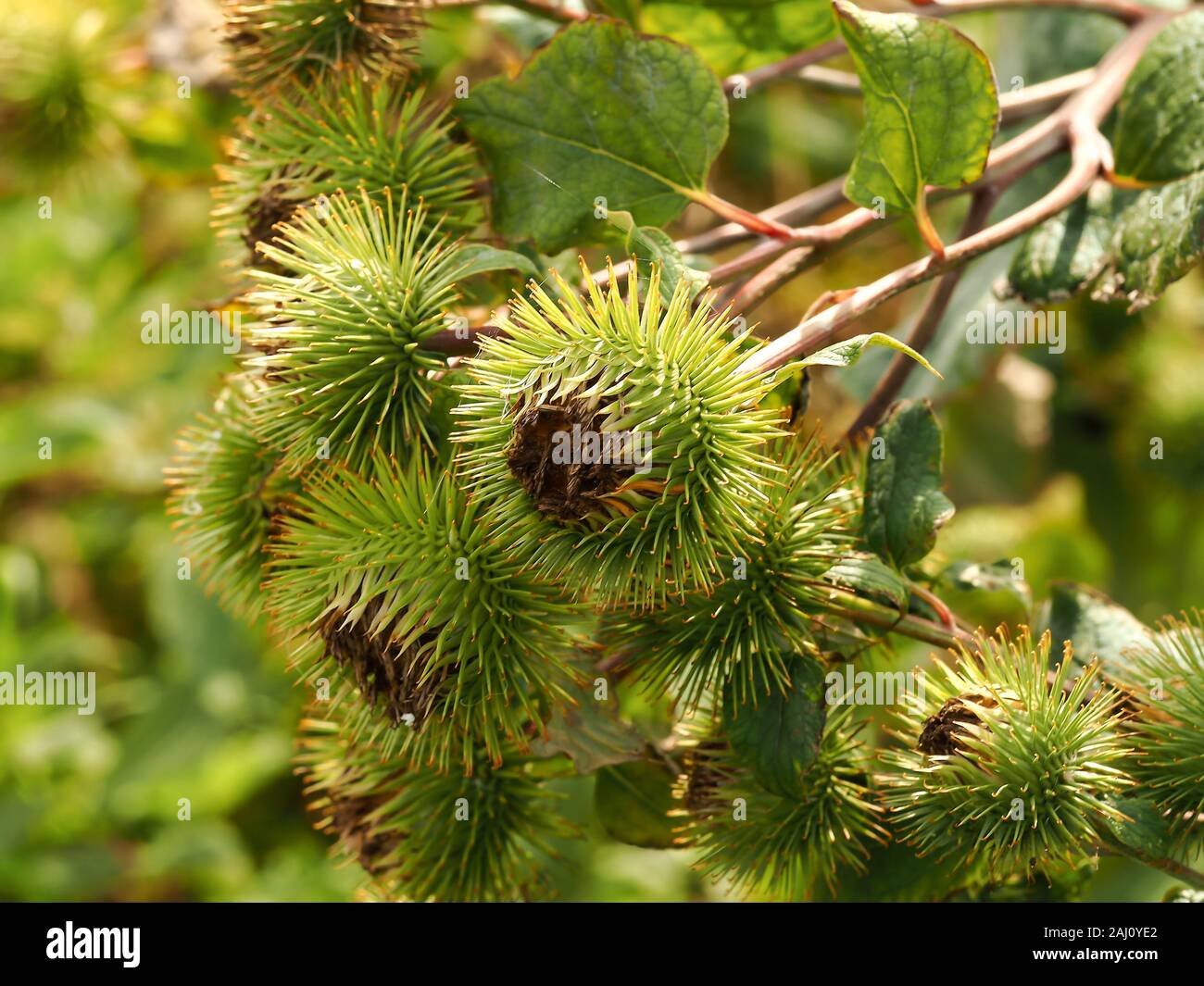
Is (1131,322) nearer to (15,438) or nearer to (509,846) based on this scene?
(509,846)

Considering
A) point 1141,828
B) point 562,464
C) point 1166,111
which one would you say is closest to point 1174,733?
point 1141,828

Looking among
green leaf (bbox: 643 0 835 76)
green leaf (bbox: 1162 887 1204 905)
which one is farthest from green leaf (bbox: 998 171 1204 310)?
green leaf (bbox: 1162 887 1204 905)

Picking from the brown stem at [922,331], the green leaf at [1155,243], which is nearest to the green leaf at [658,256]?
the brown stem at [922,331]

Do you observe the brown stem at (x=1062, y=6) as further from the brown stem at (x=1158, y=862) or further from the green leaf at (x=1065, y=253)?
the brown stem at (x=1158, y=862)

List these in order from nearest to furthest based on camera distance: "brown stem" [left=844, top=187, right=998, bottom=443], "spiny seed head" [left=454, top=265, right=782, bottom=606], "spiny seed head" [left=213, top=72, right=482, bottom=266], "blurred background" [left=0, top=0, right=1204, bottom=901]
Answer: "spiny seed head" [left=454, top=265, right=782, bottom=606] < "spiny seed head" [left=213, top=72, right=482, bottom=266] < "brown stem" [left=844, top=187, right=998, bottom=443] < "blurred background" [left=0, top=0, right=1204, bottom=901]

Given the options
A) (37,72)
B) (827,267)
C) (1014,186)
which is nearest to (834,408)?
(827,267)

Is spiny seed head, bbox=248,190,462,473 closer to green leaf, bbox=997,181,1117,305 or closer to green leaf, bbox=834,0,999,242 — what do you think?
green leaf, bbox=834,0,999,242

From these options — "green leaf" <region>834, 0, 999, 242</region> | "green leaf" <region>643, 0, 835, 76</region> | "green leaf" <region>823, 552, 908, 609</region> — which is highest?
"green leaf" <region>643, 0, 835, 76</region>

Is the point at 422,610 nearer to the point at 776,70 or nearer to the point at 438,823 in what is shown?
the point at 438,823
